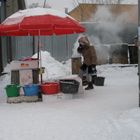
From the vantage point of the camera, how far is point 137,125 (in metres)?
8.59

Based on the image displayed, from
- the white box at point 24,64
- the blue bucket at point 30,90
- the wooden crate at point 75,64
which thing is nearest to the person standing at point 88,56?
the white box at point 24,64

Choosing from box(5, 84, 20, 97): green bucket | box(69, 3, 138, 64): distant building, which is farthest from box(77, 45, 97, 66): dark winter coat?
box(69, 3, 138, 64): distant building

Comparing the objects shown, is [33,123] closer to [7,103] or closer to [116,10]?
[7,103]

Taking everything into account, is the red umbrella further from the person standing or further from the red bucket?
the person standing

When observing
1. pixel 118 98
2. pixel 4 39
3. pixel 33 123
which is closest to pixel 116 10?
pixel 4 39

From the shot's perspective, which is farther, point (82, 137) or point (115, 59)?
point (115, 59)

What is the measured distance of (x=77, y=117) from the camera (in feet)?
33.0

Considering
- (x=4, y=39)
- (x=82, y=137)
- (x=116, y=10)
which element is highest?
(x=116, y=10)

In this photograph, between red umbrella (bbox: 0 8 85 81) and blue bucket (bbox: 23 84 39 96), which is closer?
red umbrella (bbox: 0 8 85 81)

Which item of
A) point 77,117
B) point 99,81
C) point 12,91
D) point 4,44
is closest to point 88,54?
point 99,81

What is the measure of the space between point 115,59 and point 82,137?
16.5 m

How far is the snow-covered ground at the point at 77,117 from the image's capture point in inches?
333

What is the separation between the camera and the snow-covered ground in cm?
845

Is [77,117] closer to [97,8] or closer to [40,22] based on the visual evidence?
[40,22]
